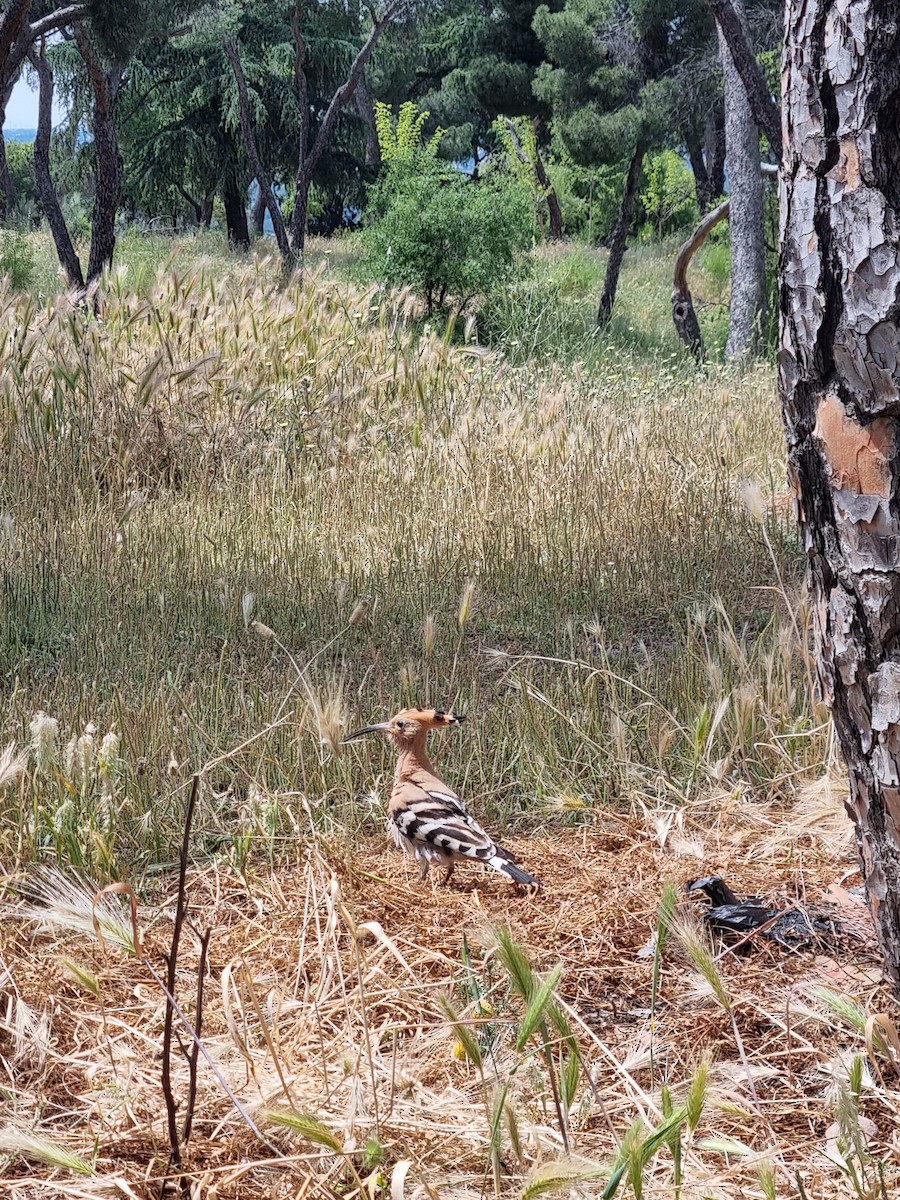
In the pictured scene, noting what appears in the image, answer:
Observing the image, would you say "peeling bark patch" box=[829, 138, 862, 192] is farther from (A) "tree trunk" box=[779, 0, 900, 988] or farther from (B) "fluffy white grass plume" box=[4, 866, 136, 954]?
(B) "fluffy white grass plume" box=[4, 866, 136, 954]

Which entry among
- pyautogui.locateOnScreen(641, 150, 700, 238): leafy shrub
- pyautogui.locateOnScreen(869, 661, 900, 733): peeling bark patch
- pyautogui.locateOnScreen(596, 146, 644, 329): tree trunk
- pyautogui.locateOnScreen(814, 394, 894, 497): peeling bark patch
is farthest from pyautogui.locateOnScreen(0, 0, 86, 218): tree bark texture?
pyautogui.locateOnScreen(641, 150, 700, 238): leafy shrub

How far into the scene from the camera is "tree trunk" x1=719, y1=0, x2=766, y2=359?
11789mm

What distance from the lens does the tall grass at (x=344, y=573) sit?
9.19ft

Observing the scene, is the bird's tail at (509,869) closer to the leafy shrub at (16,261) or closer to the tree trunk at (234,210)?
the leafy shrub at (16,261)

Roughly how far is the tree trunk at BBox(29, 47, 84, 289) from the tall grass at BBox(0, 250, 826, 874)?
3974mm

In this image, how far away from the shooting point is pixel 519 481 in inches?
198

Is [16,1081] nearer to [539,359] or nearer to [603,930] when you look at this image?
[603,930]

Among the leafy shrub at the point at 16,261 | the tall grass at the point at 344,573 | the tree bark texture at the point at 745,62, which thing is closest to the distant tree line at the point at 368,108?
the leafy shrub at the point at 16,261

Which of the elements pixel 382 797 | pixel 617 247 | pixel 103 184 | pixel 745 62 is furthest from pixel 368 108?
pixel 382 797

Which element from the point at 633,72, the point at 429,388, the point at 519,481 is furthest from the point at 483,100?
the point at 519,481

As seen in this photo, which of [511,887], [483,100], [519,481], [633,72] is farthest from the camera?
[483,100]

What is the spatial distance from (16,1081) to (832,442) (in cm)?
151

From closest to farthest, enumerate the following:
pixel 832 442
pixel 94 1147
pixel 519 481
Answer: pixel 94 1147 < pixel 832 442 < pixel 519 481

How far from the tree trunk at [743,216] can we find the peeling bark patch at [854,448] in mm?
10593
